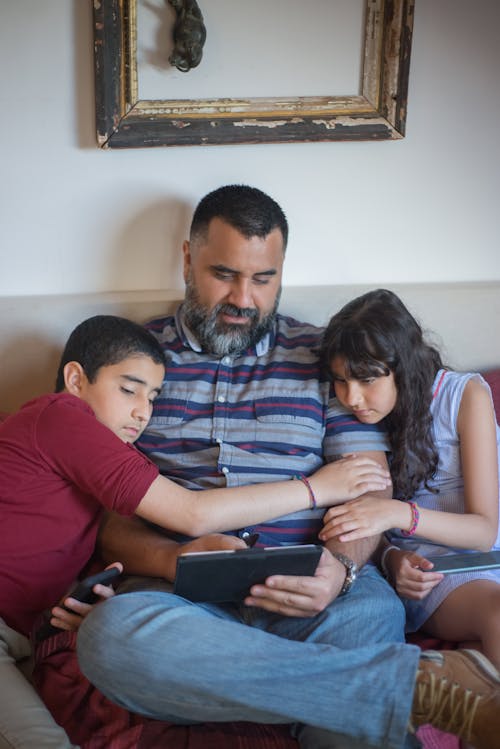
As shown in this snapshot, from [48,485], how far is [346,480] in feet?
2.12

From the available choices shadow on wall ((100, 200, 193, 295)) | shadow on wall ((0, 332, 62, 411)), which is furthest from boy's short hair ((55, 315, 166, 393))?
shadow on wall ((100, 200, 193, 295))

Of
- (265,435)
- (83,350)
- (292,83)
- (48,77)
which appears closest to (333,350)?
(265,435)

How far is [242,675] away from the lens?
1256mm

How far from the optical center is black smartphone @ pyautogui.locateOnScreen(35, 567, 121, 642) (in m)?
1.51

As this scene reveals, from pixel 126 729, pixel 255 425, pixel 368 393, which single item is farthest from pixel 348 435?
pixel 126 729

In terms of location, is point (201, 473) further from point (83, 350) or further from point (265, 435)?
point (83, 350)

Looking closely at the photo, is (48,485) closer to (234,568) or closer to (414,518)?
(234,568)

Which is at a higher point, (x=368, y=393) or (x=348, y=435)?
(x=368, y=393)

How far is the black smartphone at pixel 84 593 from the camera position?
4.95ft

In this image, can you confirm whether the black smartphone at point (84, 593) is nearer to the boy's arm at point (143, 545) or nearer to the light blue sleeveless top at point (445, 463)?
the boy's arm at point (143, 545)

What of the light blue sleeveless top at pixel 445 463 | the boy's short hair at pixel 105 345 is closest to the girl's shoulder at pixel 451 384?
the light blue sleeveless top at pixel 445 463

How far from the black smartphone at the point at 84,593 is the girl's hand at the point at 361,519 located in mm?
468

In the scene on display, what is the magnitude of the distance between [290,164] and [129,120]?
453 millimetres

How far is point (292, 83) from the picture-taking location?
2037 millimetres
